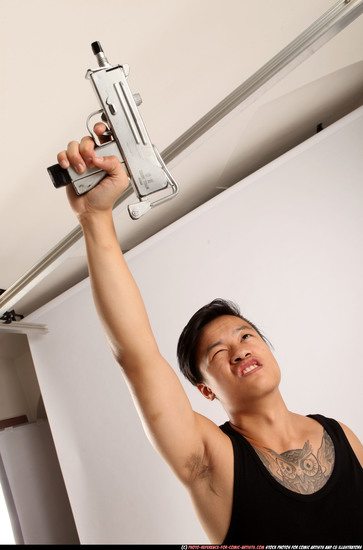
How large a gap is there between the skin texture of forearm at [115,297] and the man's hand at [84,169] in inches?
1.2

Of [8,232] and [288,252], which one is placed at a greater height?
[8,232]

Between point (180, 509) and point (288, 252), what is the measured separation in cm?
170

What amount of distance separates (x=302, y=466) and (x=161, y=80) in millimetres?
1613

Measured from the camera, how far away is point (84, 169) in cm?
123

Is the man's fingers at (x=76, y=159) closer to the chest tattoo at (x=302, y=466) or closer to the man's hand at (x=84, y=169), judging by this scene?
the man's hand at (x=84, y=169)

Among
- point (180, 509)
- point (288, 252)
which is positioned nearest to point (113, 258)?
point (288, 252)

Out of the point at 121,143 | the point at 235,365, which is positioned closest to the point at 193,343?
the point at 235,365

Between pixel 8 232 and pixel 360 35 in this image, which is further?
pixel 8 232

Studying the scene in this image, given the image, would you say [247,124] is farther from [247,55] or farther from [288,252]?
[288,252]

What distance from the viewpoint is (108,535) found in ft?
10.7

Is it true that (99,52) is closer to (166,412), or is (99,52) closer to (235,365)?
(166,412)

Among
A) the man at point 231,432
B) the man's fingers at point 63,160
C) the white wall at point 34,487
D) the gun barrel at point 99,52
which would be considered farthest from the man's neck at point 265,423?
the white wall at point 34,487

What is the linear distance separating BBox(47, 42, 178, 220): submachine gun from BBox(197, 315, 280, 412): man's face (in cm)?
71

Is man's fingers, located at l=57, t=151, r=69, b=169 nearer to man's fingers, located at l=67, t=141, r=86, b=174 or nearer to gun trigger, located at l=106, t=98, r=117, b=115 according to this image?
man's fingers, located at l=67, t=141, r=86, b=174
